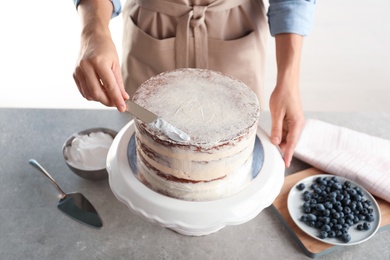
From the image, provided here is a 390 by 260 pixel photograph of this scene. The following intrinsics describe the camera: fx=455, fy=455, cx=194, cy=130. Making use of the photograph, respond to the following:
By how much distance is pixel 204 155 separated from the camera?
3.25 feet

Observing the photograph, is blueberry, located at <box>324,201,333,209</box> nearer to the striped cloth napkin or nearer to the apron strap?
the striped cloth napkin

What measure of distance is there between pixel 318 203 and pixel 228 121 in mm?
415

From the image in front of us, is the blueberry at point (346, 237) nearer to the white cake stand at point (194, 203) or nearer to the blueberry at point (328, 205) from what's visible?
the blueberry at point (328, 205)

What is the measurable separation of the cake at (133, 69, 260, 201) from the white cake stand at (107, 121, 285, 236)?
3 centimetres

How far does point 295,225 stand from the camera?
1.22 metres

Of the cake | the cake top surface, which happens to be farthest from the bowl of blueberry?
the cake top surface

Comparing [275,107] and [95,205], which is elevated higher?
[275,107]

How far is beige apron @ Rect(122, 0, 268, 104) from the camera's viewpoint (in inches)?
56.3

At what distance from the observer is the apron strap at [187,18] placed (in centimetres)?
142

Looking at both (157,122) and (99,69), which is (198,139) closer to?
(157,122)

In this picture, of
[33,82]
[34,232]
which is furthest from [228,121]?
[33,82]

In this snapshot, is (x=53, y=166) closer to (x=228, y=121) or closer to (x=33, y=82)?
(x=228, y=121)

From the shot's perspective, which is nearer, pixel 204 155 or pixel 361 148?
pixel 204 155

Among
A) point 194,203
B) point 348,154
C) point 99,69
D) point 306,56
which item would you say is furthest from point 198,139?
point 306,56
